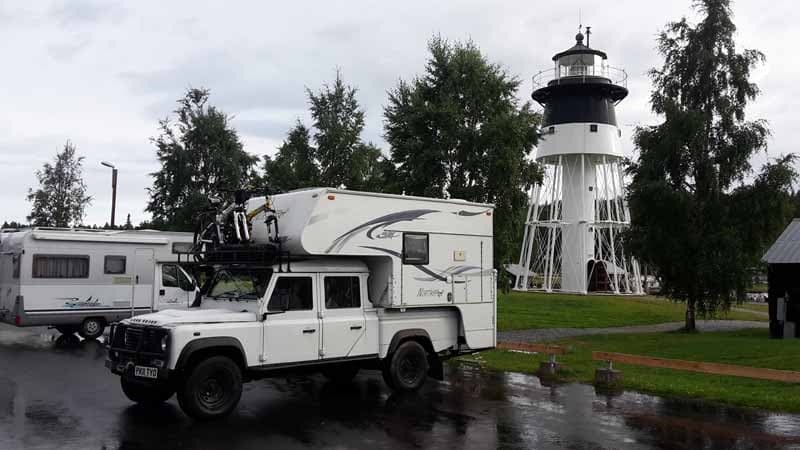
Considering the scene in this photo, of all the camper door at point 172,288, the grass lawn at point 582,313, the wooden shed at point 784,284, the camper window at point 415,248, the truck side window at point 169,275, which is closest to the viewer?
the camper window at point 415,248

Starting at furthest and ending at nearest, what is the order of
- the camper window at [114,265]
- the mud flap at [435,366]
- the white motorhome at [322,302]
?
1. the camper window at [114,265]
2. the mud flap at [435,366]
3. the white motorhome at [322,302]

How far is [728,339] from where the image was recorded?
22.5m

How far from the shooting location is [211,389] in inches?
397

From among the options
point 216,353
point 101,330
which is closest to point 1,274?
point 101,330

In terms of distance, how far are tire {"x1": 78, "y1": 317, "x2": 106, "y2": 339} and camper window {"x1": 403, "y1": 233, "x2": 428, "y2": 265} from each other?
11.6 meters

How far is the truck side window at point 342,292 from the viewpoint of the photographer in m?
11.8

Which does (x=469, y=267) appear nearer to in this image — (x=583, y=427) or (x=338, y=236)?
(x=338, y=236)

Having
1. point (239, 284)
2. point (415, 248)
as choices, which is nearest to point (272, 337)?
point (239, 284)

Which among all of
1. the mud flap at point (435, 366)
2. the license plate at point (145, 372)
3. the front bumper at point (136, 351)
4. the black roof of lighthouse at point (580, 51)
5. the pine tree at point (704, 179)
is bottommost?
the mud flap at point (435, 366)

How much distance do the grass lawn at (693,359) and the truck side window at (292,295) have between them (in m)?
5.84

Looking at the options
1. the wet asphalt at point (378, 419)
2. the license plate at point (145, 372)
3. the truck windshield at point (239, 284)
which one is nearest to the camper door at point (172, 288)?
the wet asphalt at point (378, 419)

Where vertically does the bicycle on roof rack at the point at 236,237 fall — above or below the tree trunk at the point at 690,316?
above

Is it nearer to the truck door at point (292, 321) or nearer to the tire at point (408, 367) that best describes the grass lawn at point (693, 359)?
the tire at point (408, 367)

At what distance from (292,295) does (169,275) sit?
36.6 ft
